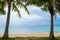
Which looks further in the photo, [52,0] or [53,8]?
[53,8]

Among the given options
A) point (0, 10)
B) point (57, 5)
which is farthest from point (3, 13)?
point (57, 5)

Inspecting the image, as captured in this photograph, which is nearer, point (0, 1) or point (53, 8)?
point (0, 1)

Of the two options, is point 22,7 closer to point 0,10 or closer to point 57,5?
point 0,10

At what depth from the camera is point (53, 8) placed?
2725 cm

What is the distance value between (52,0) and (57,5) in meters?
2.62

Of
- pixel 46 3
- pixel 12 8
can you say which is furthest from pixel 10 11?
pixel 46 3

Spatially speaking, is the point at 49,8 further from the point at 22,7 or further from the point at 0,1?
the point at 0,1

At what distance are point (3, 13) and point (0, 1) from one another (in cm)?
185

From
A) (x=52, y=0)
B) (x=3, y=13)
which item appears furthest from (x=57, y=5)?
(x=3, y=13)

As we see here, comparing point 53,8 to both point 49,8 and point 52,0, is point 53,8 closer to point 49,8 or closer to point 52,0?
point 49,8

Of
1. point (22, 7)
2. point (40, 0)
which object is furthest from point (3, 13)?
point (40, 0)

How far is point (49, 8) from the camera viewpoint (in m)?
27.0

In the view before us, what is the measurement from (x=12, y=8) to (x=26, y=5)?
250 centimetres

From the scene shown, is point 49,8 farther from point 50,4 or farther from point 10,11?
point 10,11
